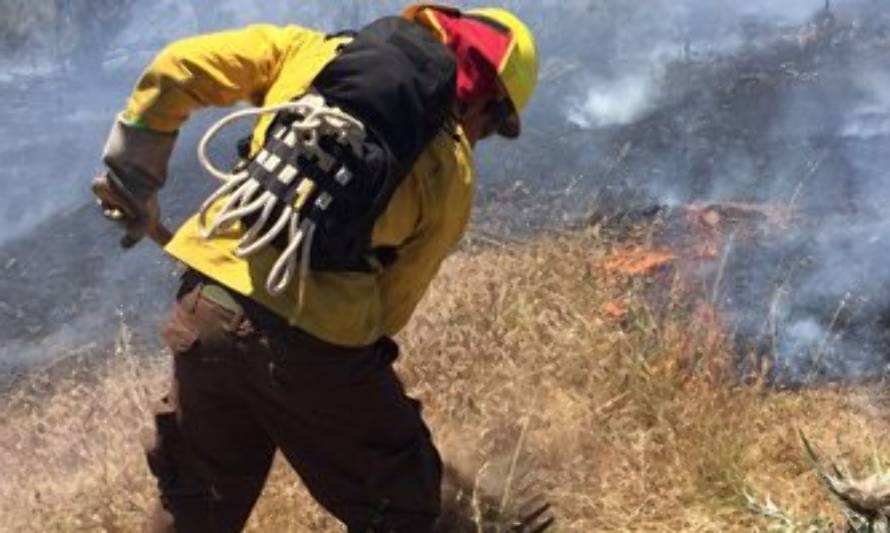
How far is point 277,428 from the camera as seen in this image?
2.57m

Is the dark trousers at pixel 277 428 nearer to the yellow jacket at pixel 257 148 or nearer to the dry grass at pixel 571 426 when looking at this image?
the yellow jacket at pixel 257 148

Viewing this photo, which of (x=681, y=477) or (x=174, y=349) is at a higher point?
(x=174, y=349)

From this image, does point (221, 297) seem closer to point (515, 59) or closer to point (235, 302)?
point (235, 302)

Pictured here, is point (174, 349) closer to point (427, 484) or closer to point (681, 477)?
point (427, 484)

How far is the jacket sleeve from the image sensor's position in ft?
7.95

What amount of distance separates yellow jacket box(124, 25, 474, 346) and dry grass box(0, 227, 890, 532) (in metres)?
0.79

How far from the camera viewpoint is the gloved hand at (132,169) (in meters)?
2.52

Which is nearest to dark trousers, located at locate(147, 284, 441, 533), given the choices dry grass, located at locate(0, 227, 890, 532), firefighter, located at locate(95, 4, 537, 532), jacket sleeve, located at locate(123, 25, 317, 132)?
firefighter, located at locate(95, 4, 537, 532)

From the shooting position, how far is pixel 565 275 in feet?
15.5

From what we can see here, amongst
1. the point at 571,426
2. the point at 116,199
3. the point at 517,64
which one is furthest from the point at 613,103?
the point at 116,199

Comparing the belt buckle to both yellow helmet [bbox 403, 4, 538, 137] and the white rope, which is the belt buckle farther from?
yellow helmet [bbox 403, 4, 538, 137]

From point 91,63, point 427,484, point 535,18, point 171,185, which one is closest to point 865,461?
point 427,484

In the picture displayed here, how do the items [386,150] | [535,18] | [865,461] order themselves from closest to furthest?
[386,150]
[865,461]
[535,18]

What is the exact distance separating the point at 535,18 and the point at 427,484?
1012cm
